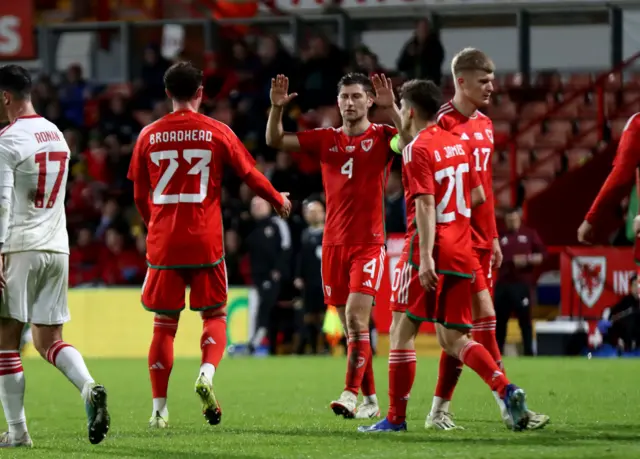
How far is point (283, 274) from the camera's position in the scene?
62.4 feet

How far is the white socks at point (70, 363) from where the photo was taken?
7688 millimetres

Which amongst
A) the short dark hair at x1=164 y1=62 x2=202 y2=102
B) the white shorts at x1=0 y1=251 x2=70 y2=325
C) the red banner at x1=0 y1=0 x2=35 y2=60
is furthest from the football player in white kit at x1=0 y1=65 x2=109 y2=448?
the red banner at x1=0 y1=0 x2=35 y2=60

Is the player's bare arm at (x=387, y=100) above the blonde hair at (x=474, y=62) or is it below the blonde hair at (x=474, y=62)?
below

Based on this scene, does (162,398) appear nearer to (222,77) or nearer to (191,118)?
(191,118)

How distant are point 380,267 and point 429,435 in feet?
6.43

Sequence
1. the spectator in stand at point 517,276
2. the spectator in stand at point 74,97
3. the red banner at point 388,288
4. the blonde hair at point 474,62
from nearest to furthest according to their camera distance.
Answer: the blonde hair at point 474,62 → the spectator in stand at point 517,276 → the red banner at point 388,288 → the spectator in stand at point 74,97

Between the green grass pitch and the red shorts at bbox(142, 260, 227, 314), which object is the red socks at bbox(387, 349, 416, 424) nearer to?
the green grass pitch

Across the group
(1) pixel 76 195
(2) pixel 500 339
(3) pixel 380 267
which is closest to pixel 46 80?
(1) pixel 76 195

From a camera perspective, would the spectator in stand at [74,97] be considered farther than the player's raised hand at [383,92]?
Yes

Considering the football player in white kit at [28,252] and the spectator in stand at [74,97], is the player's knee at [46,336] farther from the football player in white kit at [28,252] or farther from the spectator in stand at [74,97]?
the spectator in stand at [74,97]

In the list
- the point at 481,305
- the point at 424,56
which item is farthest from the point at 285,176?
the point at 481,305

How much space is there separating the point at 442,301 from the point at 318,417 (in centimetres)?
207

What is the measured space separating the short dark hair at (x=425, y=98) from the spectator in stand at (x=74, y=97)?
18.4m

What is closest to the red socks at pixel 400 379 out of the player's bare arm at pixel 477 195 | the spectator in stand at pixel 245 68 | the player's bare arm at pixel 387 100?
the player's bare arm at pixel 477 195
